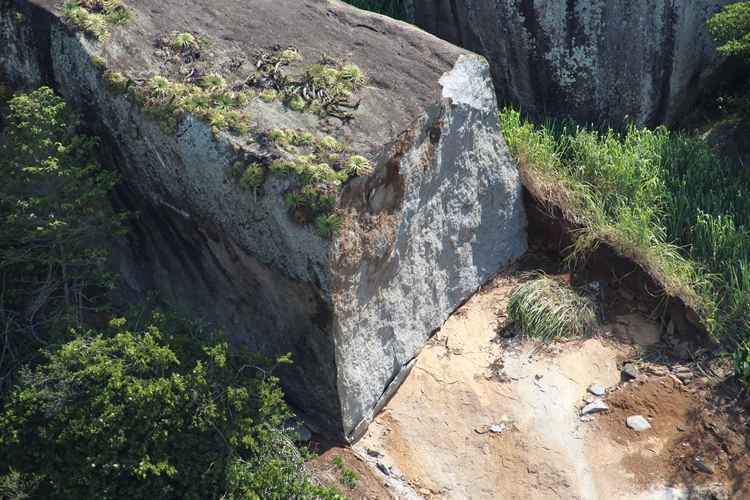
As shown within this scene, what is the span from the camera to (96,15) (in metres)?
6.27

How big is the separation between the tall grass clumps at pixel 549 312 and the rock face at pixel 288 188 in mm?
414

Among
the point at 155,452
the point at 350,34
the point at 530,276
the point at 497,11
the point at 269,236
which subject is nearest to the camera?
the point at 155,452

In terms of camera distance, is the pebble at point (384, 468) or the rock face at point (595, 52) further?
the rock face at point (595, 52)

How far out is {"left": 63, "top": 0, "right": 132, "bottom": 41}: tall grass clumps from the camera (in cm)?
620

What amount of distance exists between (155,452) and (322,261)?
1.37m

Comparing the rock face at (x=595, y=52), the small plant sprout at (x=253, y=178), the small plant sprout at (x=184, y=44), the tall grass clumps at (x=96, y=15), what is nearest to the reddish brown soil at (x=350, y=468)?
the small plant sprout at (x=253, y=178)

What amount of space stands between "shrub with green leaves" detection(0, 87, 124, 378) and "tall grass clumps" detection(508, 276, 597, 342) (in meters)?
2.71

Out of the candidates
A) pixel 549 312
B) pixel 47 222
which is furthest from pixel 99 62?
pixel 549 312

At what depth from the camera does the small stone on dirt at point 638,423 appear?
6.21 meters

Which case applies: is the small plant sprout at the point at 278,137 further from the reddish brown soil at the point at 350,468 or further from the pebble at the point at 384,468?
the pebble at the point at 384,468

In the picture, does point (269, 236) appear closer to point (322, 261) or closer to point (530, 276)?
point (322, 261)

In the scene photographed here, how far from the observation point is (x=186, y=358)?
5.64 meters

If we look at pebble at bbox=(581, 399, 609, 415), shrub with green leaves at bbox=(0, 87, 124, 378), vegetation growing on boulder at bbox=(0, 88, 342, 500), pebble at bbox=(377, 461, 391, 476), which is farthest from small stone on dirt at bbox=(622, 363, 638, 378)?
shrub with green leaves at bbox=(0, 87, 124, 378)

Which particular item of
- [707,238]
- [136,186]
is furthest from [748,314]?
[136,186]
